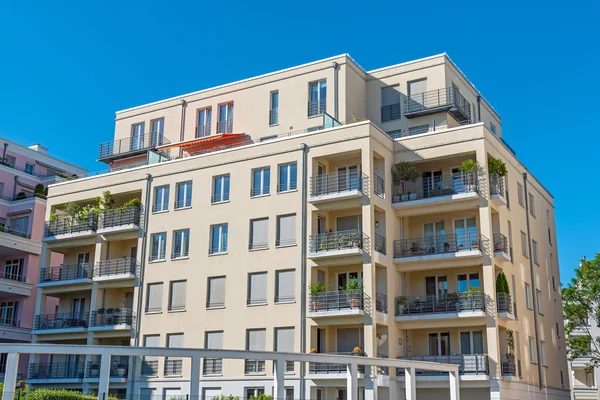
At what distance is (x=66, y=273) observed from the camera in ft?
155

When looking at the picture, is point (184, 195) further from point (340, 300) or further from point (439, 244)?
point (439, 244)

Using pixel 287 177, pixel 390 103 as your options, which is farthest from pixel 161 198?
pixel 390 103

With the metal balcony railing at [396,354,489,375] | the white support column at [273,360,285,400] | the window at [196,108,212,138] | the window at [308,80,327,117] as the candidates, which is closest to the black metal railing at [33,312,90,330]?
the window at [196,108,212,138]

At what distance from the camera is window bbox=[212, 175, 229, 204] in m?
42.5

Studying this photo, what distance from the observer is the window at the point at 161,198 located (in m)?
44.7

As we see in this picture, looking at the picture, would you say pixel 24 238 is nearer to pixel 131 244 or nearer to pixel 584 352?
pixel 131 244

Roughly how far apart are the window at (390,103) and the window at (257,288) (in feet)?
40.4

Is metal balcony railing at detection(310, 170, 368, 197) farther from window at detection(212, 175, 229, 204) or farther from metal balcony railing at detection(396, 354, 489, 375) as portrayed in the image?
metal balcony railing at detection(396, 354, 489, 375)

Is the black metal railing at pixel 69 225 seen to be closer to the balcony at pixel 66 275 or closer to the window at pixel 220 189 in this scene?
the balcony at pixel 66 275

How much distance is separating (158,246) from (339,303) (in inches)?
506

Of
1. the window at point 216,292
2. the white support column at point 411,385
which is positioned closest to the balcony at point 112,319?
the window at point 216,292

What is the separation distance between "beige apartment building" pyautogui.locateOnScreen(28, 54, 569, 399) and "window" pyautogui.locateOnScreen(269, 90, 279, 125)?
0.24 metres

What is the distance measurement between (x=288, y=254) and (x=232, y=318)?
4.66m

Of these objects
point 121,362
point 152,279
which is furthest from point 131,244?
point 121,362
